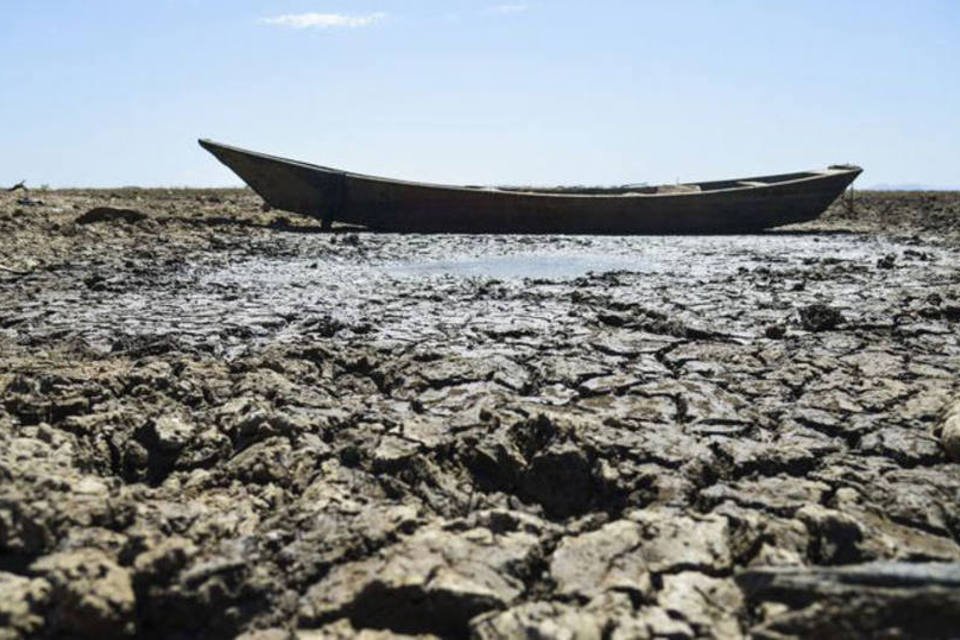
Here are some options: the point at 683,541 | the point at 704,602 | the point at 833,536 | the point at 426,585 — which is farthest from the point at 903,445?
the point at 426,585

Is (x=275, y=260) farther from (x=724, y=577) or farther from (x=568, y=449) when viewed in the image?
(x=724, y=577)

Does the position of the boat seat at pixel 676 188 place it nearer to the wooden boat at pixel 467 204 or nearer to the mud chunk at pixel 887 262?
the wooden boat at pixel 467 204

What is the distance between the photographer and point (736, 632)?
1734 mm

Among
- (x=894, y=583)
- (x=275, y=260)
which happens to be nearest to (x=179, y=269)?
(x=275, y=260)

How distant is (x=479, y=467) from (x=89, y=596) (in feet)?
4.18

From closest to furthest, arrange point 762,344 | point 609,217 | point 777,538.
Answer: point 777,538, point 762,344, point 609,217

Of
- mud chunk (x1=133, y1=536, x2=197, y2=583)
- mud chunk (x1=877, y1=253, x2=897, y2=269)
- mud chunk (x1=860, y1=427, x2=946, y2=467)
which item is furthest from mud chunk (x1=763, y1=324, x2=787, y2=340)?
mud chunk (x1=133, y1=536, x2=197, y2=583)

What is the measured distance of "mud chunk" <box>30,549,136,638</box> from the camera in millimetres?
1761

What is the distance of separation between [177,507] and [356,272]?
5.49 m

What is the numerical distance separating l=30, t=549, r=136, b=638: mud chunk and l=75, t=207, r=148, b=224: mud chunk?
9.04 meters

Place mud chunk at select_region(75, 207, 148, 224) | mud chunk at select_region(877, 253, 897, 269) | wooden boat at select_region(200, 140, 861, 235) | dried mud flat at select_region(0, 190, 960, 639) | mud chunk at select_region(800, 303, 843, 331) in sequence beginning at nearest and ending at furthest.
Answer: dried mud flat at select_region(0, 190, 960, 639) < mud chunk at select_region(800, 303, 843, 331) < mud chunk at select_region(877, 253, 897, 269) < mud chunk at select_region(75, 207, 148, 224) < wooden boat at select_region(200, 140, 861, 235)

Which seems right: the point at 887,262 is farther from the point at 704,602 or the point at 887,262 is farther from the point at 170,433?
the point at 170,433

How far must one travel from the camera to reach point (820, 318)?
4945mm

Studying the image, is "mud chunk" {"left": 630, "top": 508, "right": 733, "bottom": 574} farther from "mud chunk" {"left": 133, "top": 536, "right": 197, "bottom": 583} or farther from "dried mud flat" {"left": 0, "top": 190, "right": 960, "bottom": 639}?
"mud chunk" {"left": 133, "top": 536, "right": 197, "bottom": 583}
